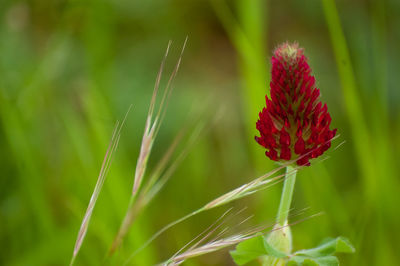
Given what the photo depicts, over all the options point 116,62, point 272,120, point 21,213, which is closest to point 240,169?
point 116,62

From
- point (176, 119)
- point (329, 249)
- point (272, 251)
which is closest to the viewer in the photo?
point (272, 251)

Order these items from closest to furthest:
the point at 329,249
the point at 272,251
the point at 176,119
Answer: the point at 272,251 < the point at 329,249 < the point at 176,119

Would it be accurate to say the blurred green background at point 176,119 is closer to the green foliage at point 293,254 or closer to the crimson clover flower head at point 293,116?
the green foliage at point 293,254

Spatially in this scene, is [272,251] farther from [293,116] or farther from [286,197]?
[293,116]

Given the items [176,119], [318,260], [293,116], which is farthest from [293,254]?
[176,119]

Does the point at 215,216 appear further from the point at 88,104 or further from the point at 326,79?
the point at 326,79

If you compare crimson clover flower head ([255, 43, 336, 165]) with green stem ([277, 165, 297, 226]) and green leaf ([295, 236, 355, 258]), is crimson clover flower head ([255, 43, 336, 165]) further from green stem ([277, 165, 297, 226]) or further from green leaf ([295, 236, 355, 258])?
green leaf ([295, 236, 355, 258])

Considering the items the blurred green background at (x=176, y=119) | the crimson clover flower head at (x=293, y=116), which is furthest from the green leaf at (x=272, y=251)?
the blurred green background at (x=176, y=119)
